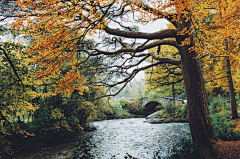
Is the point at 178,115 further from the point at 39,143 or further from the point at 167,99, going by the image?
the point at 39,143

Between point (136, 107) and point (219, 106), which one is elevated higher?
point (219, 106)

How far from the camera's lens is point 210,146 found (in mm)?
4461

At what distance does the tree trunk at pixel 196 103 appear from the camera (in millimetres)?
4641

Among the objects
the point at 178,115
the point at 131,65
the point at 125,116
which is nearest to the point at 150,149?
the point at 131,65

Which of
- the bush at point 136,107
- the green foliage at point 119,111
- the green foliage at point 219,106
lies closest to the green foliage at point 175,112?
the green foliage at point 219,106

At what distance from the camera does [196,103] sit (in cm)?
480

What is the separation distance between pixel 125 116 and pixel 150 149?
16.9 m

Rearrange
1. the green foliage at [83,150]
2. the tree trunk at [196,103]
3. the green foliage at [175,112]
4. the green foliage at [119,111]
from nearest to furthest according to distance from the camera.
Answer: the tree trunk at [196,103] < the green foliage at [83,150] < the green foliage at [175,112] < the green foliage at [119,111]

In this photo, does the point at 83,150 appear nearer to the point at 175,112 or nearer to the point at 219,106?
the point at 219,106

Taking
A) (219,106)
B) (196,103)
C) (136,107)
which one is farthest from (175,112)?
(196,103)

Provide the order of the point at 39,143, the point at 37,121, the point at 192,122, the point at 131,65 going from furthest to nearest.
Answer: the point at 37,121, the point at 39,143, the point at 131,65, the point at 192,122

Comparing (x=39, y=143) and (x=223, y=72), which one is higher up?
(x=223, y=72)

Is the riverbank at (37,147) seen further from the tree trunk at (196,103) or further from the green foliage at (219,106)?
the green foliage at (219,106)

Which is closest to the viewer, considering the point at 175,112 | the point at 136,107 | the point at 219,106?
the point at 219,106
